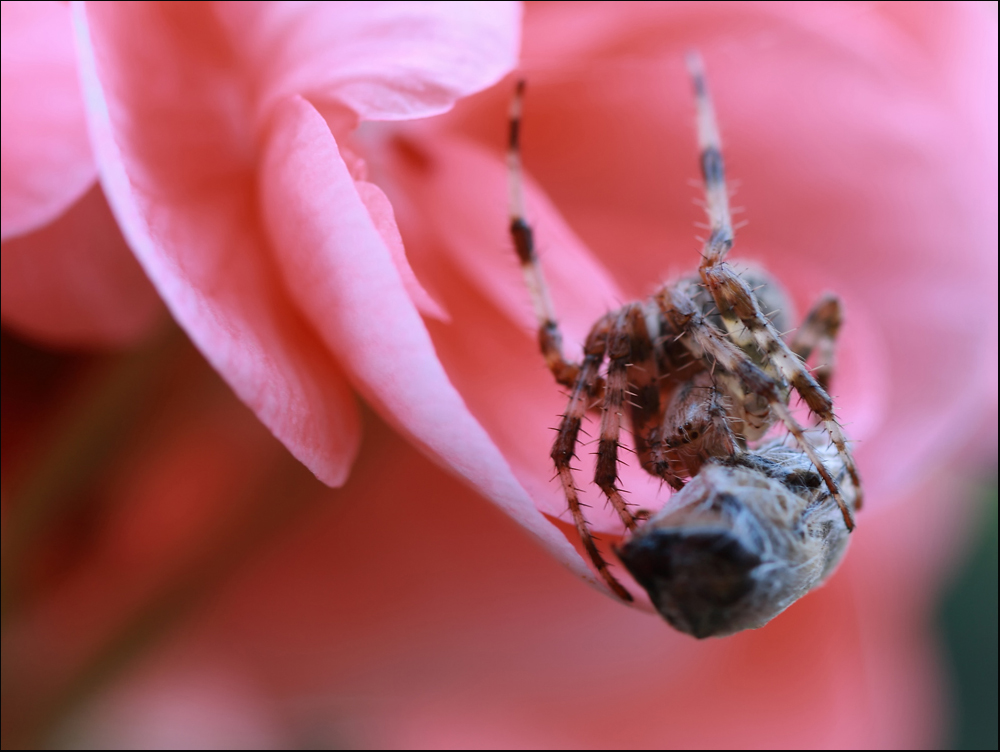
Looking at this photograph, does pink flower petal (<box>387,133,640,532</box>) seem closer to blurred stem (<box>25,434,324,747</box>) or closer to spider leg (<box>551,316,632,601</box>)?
spider leg (<box>551,316,632,601</box>)

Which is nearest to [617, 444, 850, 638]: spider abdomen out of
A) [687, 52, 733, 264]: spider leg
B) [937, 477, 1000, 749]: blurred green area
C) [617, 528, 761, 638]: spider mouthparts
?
[617, 528, 761, 638]: spider mouthparts

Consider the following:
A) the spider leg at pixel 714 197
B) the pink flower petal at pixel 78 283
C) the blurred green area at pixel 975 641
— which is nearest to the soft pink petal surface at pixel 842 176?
the spider leg at pixel 714 197

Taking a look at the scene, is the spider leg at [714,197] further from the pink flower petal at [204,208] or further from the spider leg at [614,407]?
the pink flower petal at [204,208]

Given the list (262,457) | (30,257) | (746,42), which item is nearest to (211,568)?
(262,457)

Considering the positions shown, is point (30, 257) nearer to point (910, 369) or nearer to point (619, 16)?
point (619, 16)

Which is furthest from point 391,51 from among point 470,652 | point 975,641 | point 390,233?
point 975,641

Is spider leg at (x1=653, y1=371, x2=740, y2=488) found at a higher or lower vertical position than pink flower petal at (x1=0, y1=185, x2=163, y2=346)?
lower
